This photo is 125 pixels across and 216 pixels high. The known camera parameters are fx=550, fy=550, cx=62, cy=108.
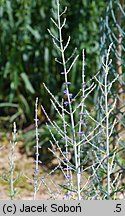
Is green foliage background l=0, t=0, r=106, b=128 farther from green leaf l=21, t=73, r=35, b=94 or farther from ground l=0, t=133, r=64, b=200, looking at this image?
ground l=0, t=133, r=64, b=200

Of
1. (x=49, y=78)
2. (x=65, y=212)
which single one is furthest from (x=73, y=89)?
(x=65, y=212)

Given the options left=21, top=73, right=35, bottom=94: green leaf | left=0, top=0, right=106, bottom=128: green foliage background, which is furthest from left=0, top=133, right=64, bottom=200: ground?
left=21, top=73, right=35, bottom=94: green leaf

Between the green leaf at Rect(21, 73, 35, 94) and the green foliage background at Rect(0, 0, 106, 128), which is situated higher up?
the green foliage background at Rect(0, 0, 106, 128)

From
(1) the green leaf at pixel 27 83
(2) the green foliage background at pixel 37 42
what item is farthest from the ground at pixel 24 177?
(1) the green leaf at pixel 27 83

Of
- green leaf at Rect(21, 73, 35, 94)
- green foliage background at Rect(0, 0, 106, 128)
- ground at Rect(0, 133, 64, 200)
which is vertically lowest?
ground at Rect(0, 133, 64, 200)

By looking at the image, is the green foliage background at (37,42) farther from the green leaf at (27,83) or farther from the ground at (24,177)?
the ground at (24,177)

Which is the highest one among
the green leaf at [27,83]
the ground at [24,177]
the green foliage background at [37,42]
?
the green foliage background at [37,42]

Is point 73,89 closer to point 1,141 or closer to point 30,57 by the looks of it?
point 30,57

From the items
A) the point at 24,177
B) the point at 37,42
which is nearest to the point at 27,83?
the point at 37,42
